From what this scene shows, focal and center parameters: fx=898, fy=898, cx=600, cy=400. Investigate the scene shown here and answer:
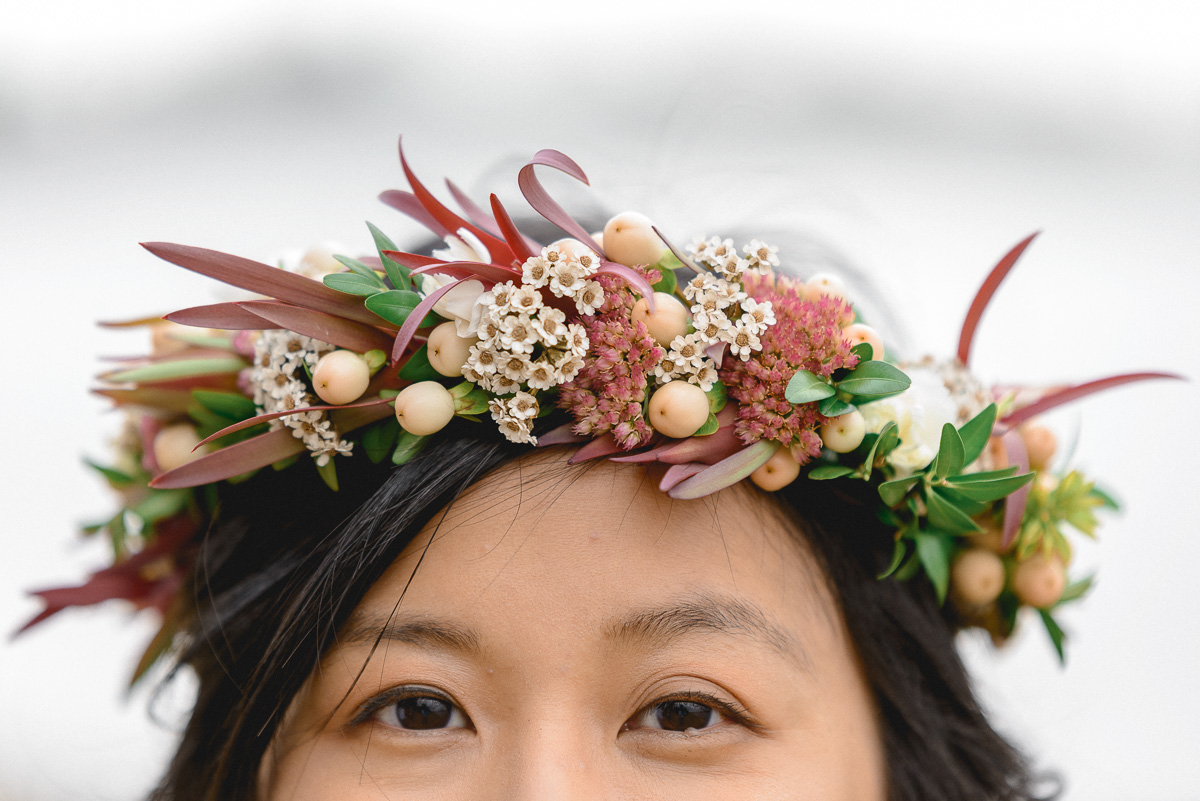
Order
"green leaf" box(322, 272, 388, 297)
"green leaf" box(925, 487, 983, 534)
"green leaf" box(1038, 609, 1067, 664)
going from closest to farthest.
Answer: "green leaf" box(322, 272, 388, 297)
"green leaf" box(925, 487, 983, 534)
"green leaf" box(1038, 609, 1067, 664)

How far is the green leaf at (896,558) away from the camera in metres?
1.37

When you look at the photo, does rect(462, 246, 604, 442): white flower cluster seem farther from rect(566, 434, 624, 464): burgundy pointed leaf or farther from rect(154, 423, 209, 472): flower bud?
rect(154, 423, 209, 472): flower bud

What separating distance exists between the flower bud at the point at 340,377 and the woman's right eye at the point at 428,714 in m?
0.45

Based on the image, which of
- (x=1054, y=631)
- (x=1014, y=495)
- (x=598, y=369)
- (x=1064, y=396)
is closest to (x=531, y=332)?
(x=598, y=369)

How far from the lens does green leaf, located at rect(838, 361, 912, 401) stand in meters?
1.20

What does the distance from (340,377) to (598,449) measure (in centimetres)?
37

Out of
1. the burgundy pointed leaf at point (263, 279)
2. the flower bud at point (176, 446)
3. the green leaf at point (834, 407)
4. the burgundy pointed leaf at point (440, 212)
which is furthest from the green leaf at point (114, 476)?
the green leaf at point (834, 407)

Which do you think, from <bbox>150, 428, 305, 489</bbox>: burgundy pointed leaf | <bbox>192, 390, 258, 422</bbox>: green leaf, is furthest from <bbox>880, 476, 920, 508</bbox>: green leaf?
<bbox>192, 390, 258, 422</bbox>: green leaf

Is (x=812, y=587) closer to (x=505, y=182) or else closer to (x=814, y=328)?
(x=814, y=328)

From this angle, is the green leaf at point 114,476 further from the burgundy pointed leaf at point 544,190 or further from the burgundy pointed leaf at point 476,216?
the burgundy pointed leaf at point 544,190

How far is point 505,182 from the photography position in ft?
7.03

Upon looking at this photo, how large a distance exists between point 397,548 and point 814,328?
0.66m

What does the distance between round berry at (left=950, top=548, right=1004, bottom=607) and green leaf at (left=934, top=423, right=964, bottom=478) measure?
27cm

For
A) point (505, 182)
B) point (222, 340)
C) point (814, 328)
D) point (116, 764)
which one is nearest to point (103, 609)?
point (222, 340)
